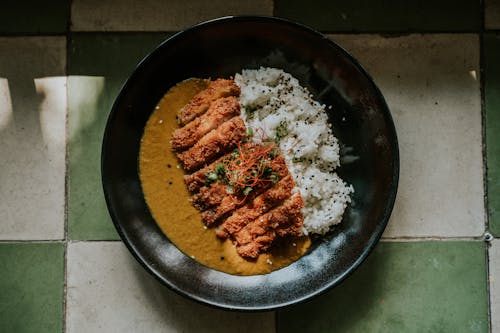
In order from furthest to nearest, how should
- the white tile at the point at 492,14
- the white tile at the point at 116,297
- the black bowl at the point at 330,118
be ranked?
the white tile at the point at 492,14
the white tile at the point at 116,297
the black bowl at the point at 330,118

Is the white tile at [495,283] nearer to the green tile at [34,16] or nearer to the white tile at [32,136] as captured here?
the white tile at [32,136]

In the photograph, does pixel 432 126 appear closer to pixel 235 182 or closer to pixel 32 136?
pixel 235 182

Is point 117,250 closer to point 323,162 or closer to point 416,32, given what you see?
point 323,162

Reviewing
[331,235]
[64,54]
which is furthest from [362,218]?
[64,54]

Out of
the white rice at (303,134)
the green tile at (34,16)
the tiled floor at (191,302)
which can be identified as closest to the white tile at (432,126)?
the tiled floor at (191,302)

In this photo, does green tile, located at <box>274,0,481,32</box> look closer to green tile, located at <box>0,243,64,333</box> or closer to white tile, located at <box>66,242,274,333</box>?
white tile, located at <box>66,242,274,333</box>
